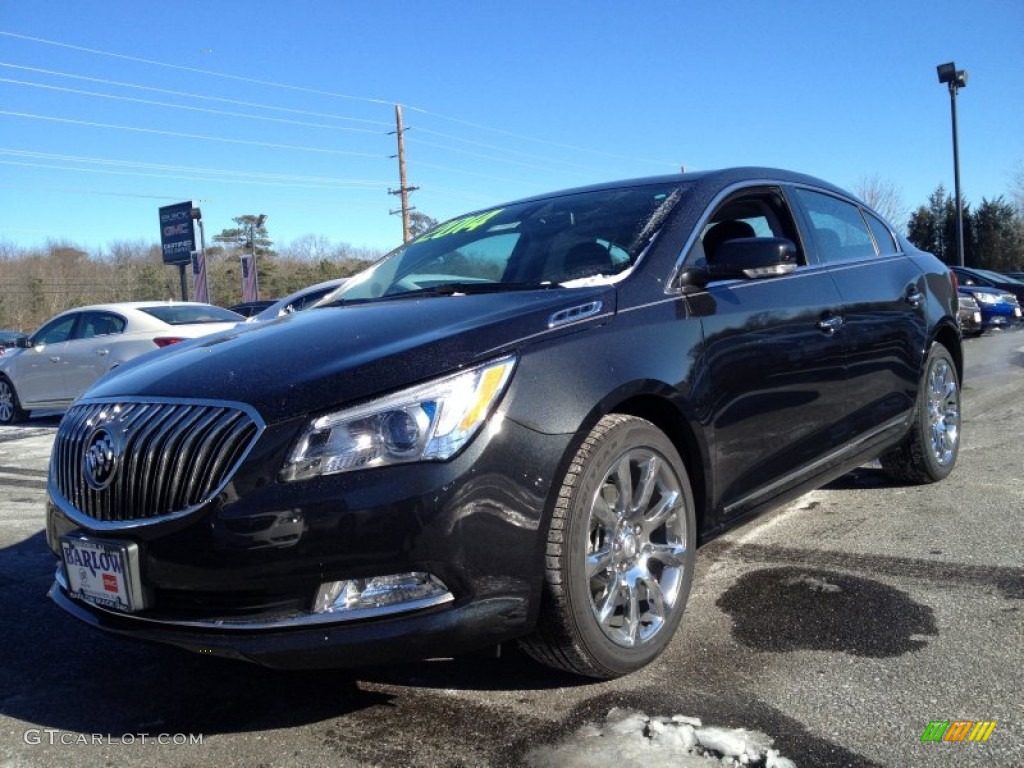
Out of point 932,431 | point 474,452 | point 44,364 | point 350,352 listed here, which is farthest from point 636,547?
point 44,364

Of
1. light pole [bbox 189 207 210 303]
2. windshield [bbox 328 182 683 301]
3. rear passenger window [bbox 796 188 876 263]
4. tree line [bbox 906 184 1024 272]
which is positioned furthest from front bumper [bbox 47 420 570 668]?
tree line [bbox 906 184 1024 272]

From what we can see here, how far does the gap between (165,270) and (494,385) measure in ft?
173

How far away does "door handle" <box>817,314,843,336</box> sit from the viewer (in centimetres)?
367

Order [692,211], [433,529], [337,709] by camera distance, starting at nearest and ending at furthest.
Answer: [433,529] < [337,709] < [692,211]

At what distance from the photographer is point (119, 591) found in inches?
93.3

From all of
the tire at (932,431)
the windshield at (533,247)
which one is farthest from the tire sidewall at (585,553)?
the tire at (932,431)

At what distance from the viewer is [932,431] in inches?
194

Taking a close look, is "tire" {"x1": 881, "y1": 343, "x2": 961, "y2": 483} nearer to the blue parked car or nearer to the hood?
the hood

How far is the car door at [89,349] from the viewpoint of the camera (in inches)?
408

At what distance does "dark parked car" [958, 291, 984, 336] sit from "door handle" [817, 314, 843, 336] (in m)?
11.2

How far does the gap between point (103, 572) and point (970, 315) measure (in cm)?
1477

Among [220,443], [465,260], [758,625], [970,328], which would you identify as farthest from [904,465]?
[970,328]

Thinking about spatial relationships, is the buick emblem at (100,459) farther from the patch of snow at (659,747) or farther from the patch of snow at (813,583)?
the patch of snow at (813,583)

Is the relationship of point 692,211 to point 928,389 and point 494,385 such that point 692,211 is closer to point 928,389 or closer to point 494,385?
point 494,385
